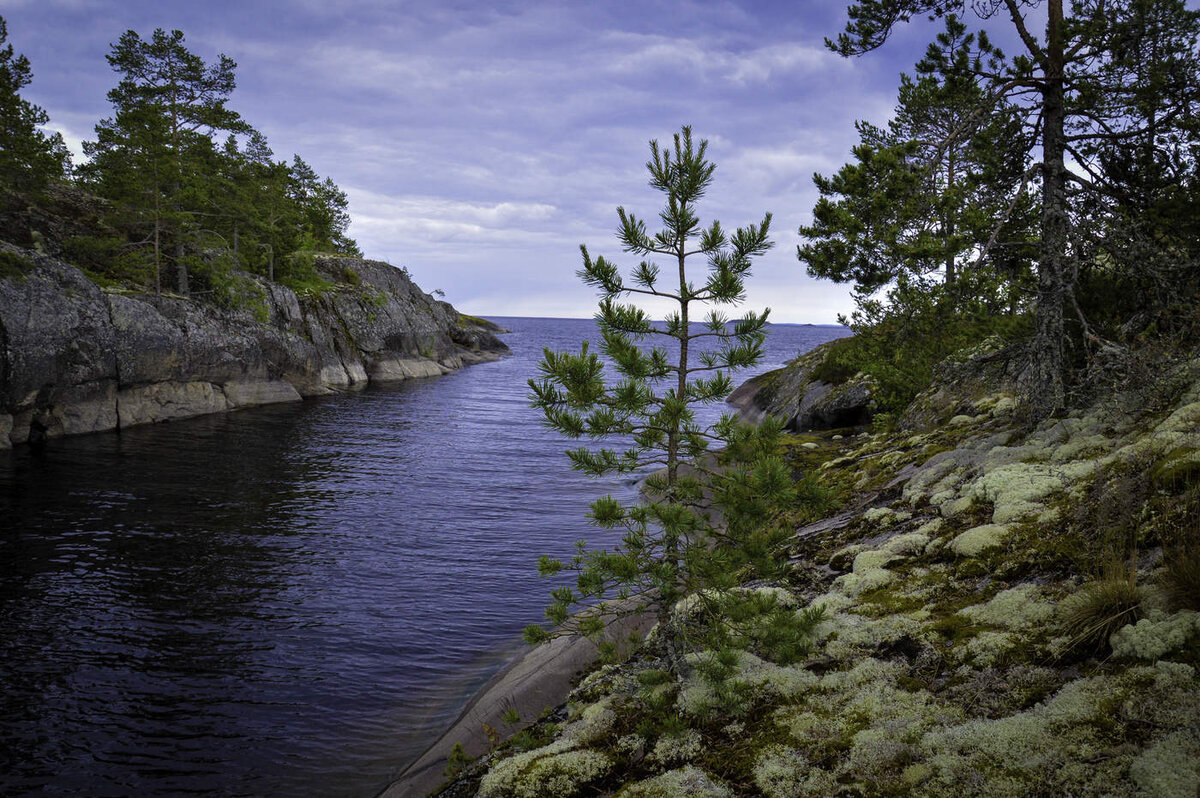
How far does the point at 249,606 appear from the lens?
15109 millimetres

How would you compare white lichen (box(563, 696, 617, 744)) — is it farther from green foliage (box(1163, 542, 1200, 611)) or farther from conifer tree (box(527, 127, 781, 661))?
green foliage (box(1163, 542, 1200, 611))

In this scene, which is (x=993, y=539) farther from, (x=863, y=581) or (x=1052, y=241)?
(x=1052, y=241)

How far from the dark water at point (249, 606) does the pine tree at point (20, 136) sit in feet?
54.5

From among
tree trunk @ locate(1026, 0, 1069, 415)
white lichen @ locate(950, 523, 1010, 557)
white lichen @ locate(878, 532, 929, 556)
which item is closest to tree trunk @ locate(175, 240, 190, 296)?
white lichen @ locate(878, 532, 929, 556)

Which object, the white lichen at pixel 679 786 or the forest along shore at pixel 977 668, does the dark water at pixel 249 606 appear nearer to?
the forest along shore at pixel 977 668

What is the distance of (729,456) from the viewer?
8109 mm

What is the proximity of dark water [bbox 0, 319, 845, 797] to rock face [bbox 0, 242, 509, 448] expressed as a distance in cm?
302

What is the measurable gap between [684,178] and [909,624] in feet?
20.3

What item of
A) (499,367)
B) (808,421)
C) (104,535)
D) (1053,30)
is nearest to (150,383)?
(104,535)

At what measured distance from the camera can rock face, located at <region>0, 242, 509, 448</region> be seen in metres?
29.8

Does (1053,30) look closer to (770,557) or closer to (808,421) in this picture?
(770,557)

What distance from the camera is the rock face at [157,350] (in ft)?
97.8

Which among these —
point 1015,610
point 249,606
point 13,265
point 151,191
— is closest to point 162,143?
point 151,191

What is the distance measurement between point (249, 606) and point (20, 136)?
35.5 metres
